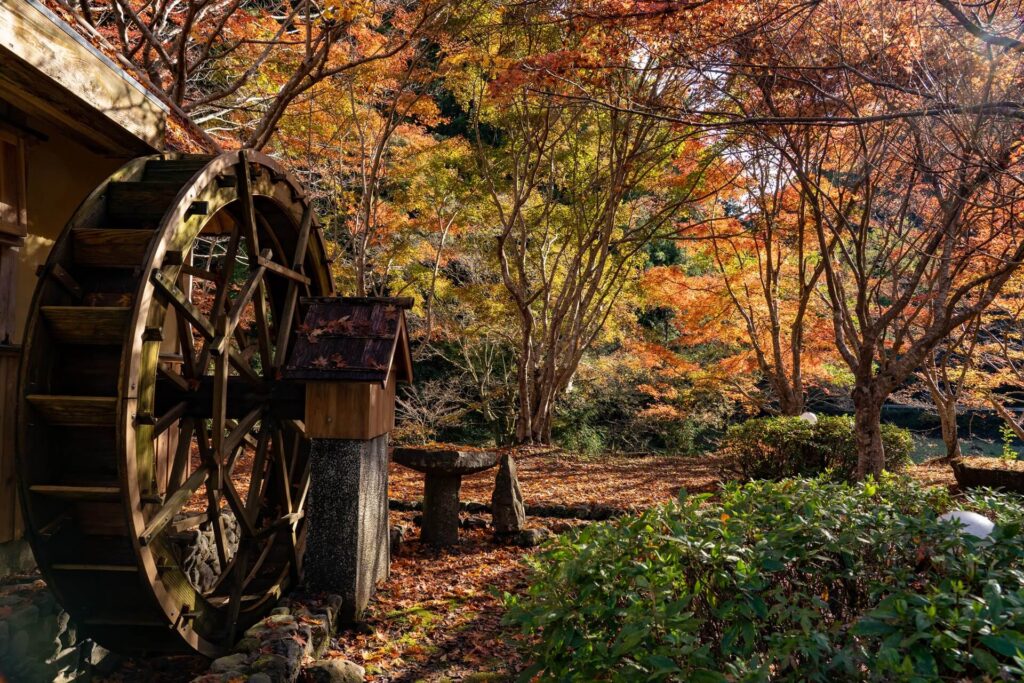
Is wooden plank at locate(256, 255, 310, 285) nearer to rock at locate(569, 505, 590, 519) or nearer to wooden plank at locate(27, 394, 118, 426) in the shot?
wooden plank at locate(27, 394, 118, 426)

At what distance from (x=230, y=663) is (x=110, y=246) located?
2583 millimetres

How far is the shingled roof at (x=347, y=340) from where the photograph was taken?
520 cm

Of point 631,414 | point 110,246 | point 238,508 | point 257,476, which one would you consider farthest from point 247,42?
point 631,414

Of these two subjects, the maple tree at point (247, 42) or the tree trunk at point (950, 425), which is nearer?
the maple tree at point (247, 42)

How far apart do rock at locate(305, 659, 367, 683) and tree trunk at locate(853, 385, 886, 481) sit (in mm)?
6548

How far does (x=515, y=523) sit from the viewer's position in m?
7.80

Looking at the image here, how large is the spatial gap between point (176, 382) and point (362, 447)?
139 centimetres

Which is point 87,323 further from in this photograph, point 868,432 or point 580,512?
point 868,432

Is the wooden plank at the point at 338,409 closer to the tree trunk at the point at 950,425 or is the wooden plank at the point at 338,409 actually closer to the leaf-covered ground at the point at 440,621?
the leaf-covered ground at the point at 440,621

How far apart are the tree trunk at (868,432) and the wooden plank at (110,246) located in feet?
25.3

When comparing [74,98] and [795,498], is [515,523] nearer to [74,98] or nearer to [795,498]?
[795,498]

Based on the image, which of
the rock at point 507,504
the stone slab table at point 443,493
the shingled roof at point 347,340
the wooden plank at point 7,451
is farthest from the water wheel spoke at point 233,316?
the rock at point 507,504

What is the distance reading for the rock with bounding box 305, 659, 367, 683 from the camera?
4262mm

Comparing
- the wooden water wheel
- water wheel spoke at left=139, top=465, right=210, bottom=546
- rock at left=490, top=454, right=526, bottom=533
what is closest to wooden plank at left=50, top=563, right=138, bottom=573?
the wooden water wheel
